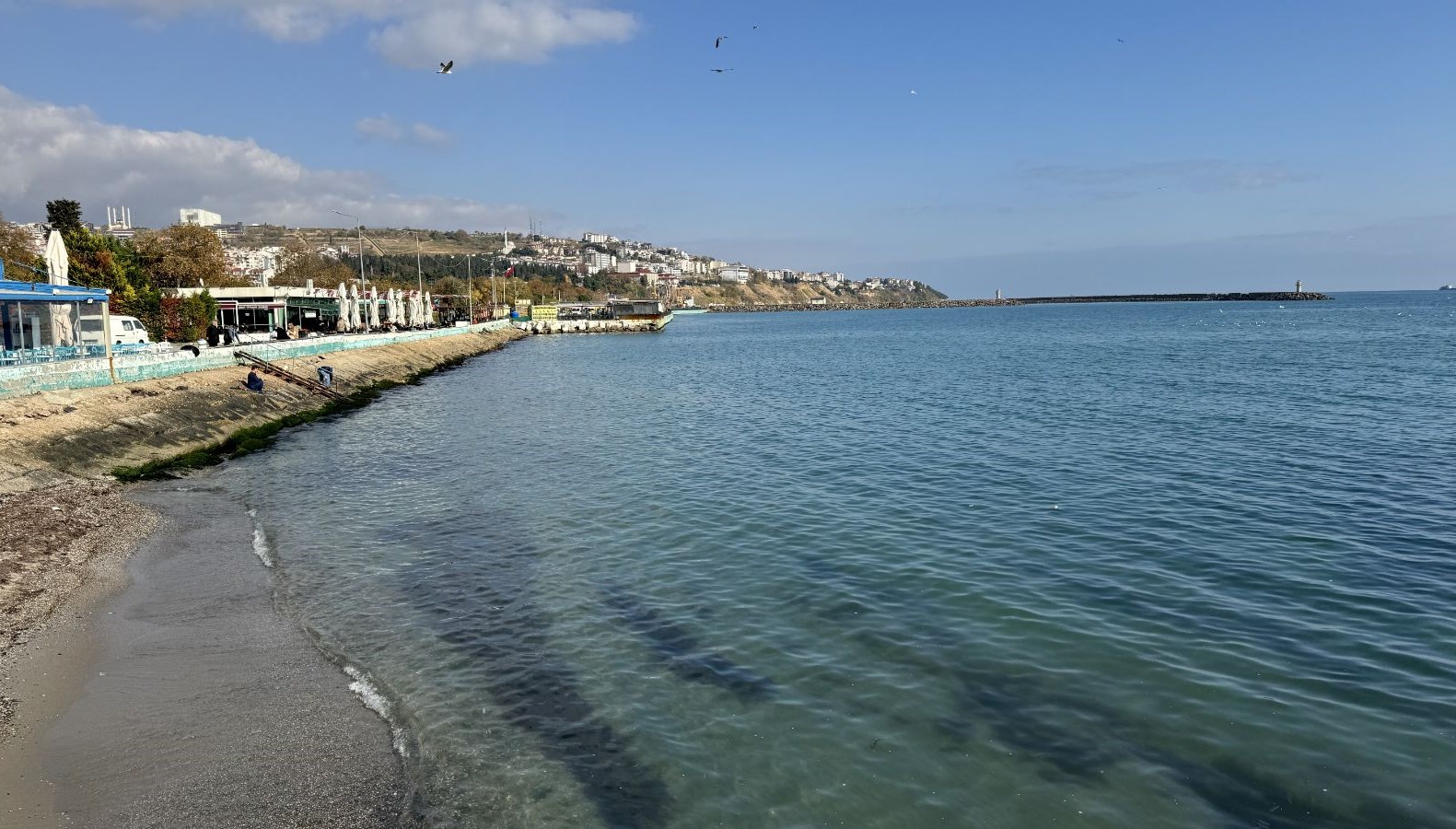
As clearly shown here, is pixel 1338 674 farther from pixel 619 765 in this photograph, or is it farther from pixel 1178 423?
pixel 1178 423

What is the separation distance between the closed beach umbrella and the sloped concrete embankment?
5.10m

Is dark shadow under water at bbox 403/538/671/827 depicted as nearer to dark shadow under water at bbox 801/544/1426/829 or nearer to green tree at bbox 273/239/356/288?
dark shadow under water at bbox 801/544/1426/829

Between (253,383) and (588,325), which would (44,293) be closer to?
(253,383)

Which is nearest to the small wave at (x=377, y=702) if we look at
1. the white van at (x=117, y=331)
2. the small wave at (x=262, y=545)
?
the small wave at (x=262, y=545)

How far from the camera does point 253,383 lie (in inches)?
1574

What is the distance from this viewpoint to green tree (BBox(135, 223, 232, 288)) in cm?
7850

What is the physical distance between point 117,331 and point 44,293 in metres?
11.1

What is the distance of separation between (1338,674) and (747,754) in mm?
7941

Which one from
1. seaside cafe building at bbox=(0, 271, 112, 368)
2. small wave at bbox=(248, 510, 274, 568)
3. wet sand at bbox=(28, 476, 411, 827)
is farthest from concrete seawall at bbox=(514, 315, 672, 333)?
wet sand at bbox=(28, 476, 411, 827)

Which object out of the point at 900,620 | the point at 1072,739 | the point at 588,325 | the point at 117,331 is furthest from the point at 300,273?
the point at 1072,739

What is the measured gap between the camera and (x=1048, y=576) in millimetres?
15109

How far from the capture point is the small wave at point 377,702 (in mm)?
9477

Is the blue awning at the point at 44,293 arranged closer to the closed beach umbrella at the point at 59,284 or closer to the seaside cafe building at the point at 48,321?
the seaside cafe building at the point at 48,321

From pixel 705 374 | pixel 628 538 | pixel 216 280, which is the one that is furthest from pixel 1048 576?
pixel 216 280
